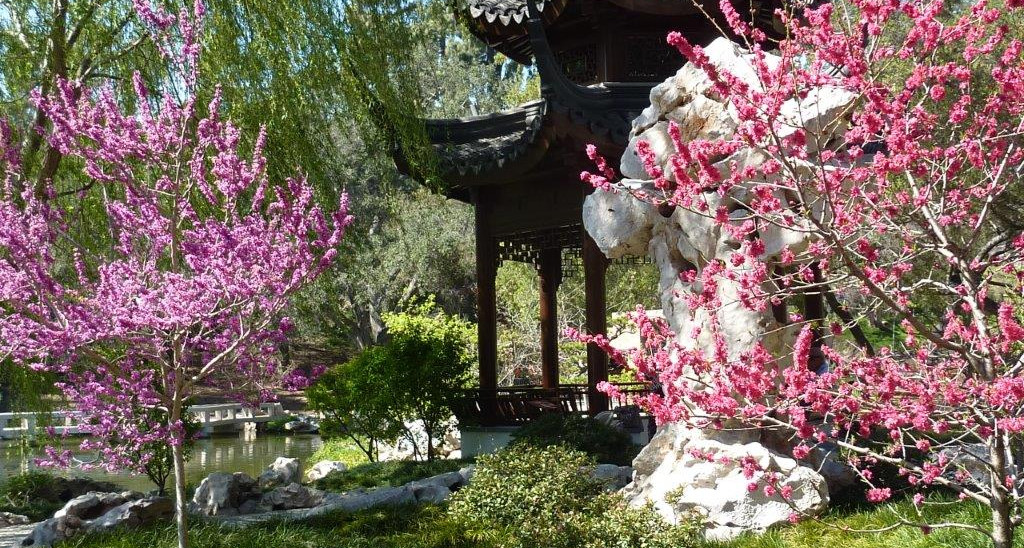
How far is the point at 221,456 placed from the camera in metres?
16.1

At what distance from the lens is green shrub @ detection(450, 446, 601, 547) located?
5.20 metres

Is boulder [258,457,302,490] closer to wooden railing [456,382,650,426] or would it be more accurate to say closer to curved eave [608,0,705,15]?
wooden railing [456,382,650,426]

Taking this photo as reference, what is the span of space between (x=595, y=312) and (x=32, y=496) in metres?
5.61

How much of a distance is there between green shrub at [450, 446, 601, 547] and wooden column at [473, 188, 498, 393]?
3.86 metres

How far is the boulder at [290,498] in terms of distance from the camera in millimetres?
7762

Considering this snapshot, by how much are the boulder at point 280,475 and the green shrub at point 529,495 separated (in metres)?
3.38

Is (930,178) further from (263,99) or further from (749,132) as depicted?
(263,99)

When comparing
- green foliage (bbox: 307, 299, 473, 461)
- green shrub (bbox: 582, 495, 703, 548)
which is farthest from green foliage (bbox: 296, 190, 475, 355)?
green shrub (bbox: 582, 495, 703, 548)

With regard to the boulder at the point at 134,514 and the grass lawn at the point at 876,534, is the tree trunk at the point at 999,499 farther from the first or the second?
the boulder at the point at 134,514

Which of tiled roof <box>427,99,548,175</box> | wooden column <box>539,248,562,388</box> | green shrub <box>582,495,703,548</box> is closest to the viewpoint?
green shrub <box>582,495,703,548</box>

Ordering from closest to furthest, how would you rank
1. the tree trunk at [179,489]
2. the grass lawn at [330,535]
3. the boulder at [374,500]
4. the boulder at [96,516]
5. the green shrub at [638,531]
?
the tree trunk at [179,489] → the green shrub at [638,531] → the grass lawn at [330,535] → the boulder at [96,516] → the boulder at [374,500]

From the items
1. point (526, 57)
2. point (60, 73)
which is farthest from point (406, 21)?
point (526, 57)

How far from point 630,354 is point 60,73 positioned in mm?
4423

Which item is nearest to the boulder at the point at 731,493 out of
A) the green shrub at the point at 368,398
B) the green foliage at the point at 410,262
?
the green shrub at the point at 368,398
